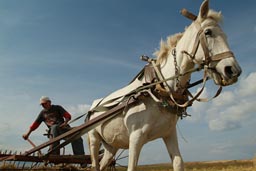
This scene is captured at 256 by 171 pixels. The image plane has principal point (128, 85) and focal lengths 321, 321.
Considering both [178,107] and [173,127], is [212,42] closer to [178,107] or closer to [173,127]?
[178,107]

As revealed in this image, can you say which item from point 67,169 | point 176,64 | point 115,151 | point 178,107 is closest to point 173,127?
point 178,107

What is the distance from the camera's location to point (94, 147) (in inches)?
270

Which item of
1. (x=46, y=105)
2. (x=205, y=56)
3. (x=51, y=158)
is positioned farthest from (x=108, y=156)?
(x=205, y=56)

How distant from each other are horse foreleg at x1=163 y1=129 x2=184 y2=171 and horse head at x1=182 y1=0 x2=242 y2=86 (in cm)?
136

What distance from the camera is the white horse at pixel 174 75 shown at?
4.45 metres

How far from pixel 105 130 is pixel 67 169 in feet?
5.97

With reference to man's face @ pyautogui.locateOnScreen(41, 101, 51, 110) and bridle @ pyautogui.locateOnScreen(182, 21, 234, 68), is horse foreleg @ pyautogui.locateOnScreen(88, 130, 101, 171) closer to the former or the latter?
man's face @ pyautogui.locateOnScreen(41, 101, 51, 110)

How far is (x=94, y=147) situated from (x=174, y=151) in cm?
215

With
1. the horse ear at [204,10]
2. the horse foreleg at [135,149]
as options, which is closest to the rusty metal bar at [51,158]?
the horse foreleg at [135,149]

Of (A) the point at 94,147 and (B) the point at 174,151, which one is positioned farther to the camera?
(A) the point at 94,147

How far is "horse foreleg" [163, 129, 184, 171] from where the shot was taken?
5.19m

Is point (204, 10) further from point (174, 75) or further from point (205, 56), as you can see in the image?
point (174, 75)

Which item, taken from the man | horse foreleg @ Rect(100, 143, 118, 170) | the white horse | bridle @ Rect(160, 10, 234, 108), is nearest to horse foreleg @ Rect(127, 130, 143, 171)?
the white horse

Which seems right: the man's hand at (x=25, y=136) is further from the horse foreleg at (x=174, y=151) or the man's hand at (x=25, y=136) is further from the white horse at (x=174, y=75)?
the horse foreleg at (x=174, y=151)
